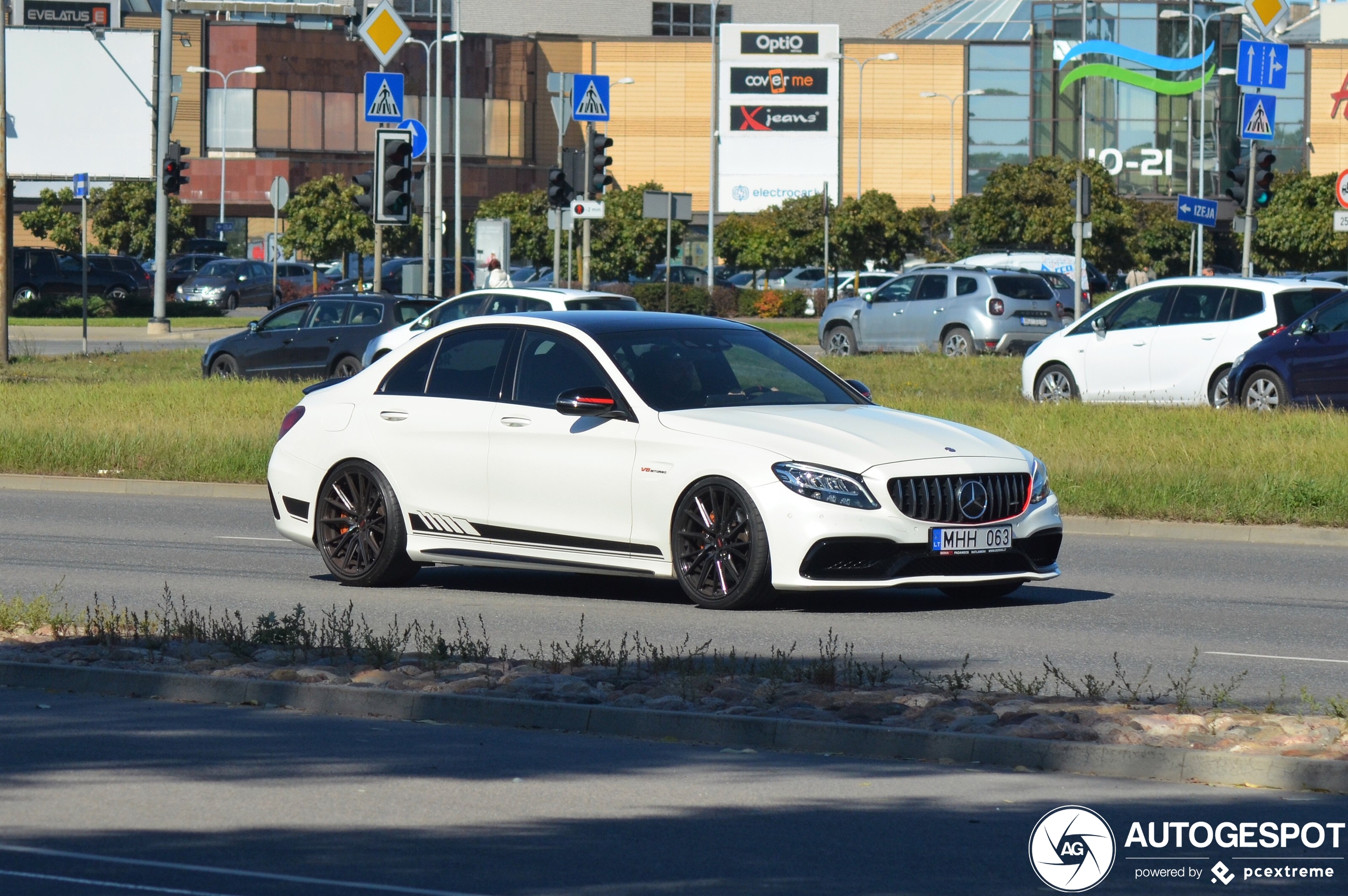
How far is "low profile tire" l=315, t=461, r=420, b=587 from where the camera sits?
11680 millimetres

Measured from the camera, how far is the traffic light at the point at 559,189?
34719 millimetres

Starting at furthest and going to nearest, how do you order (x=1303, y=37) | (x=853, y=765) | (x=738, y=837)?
(x=1303, y=37) < (x=853, y=765) < (x=738, y=837)

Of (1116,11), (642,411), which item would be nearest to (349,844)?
(642,411)

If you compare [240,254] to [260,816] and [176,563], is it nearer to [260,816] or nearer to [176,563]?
[176,563]

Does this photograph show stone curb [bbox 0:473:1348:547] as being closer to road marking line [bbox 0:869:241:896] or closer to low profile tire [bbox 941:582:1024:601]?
low profile tire [bbox 941:582:1024:601]

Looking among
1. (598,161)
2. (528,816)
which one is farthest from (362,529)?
(598,161)

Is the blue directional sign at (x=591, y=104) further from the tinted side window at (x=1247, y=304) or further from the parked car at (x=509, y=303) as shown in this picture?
the tinted side window at (x=1247, y=304)

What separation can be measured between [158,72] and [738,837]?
4697cm

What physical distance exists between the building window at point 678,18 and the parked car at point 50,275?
57209 mm

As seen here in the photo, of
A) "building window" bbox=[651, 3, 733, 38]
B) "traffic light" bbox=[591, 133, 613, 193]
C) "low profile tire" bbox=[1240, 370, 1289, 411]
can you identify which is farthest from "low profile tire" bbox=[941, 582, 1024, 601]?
"building window" bbox=[651, 3, 733, 38]

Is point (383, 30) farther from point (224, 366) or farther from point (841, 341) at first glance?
point (841, 341)

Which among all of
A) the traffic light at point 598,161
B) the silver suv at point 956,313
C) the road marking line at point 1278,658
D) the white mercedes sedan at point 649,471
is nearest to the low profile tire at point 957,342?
the silver suv at point 956,313

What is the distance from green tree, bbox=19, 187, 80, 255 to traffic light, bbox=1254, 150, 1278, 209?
50.3 metres

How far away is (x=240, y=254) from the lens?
318 feet
